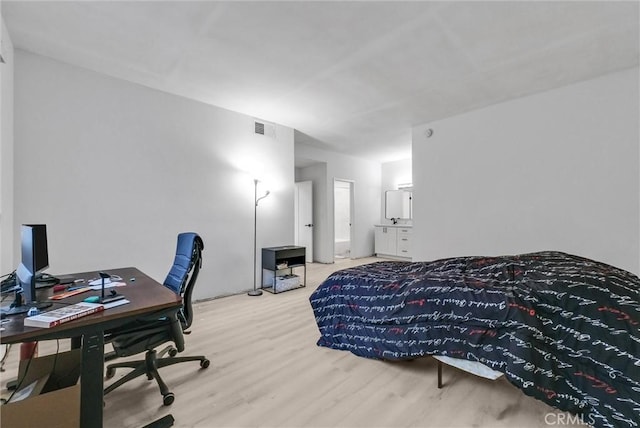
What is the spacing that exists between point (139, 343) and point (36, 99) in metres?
2.70

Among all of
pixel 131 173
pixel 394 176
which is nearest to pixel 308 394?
pixel 131 173

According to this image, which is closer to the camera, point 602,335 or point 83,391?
point 83,391

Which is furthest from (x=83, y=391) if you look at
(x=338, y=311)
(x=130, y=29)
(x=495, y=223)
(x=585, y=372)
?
(x=495, y=223)

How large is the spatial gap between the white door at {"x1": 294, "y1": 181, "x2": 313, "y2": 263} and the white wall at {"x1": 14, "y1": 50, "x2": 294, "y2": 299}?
7.89 ft

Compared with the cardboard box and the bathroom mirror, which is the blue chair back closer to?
the cardboard box

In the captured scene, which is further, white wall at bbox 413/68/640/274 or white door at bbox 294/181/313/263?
white door at bbox 294/181/313/263

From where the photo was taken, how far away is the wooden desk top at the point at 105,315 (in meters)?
1.09

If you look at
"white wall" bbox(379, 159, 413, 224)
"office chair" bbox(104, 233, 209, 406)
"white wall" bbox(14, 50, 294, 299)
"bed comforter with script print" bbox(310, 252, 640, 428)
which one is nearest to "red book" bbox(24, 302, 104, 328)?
"office chair" bbox(104, 233, 209, 406)

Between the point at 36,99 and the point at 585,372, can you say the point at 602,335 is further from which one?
the point at 36,99

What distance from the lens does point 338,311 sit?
91.4 inches

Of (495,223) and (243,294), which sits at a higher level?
(495,223)

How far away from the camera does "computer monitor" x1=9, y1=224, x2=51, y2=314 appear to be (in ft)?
4.46

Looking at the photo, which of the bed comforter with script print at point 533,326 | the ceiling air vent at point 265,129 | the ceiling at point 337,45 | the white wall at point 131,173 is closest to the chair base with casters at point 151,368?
the bed comforter with script print at point 533,326

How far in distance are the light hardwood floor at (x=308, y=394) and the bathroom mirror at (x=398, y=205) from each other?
5218 millimetres
